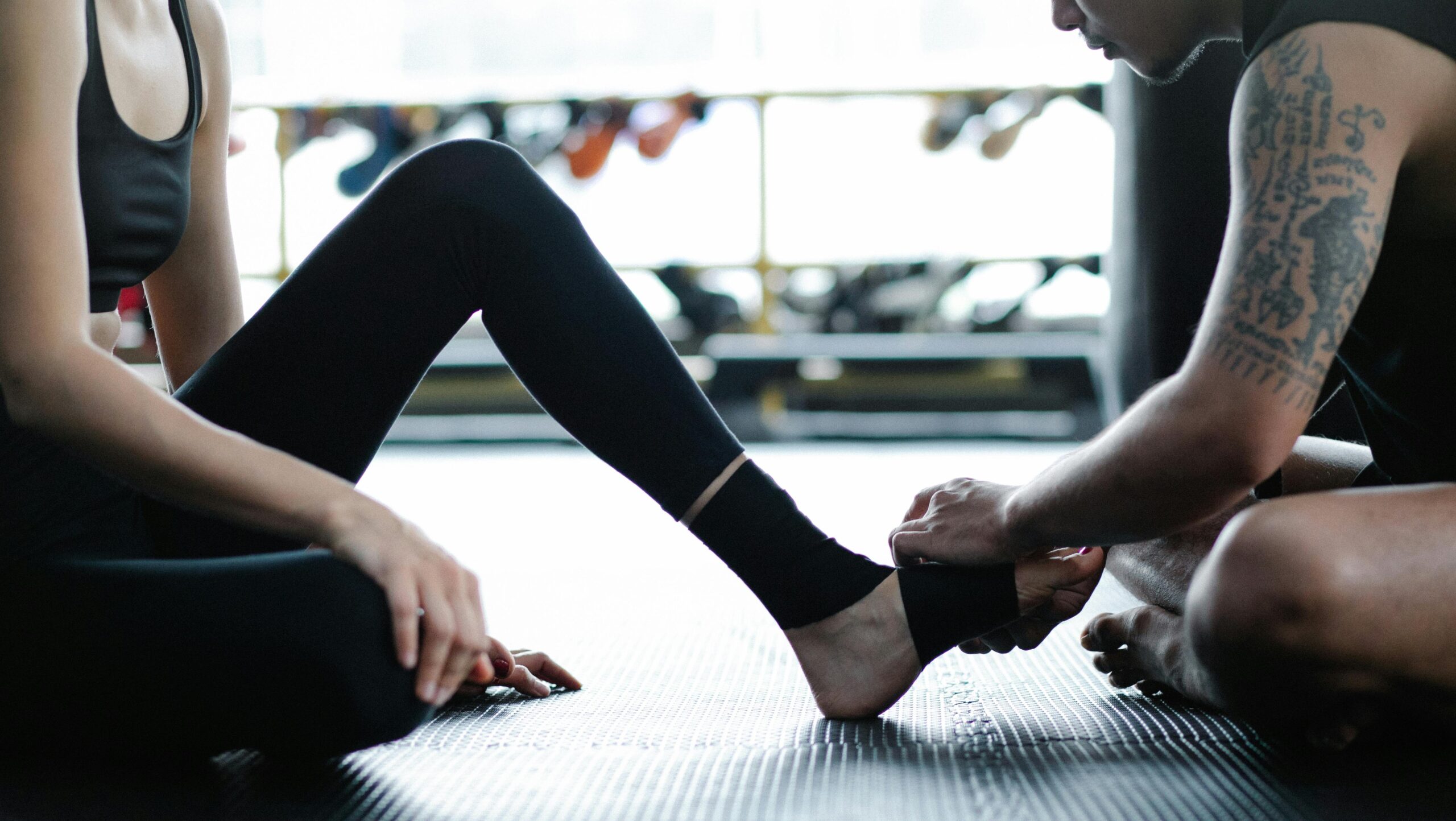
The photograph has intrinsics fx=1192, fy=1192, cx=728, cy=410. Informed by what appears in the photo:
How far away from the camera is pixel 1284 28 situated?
82 cm

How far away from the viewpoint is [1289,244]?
0.80 m

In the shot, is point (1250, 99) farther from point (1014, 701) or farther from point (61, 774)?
point (61, 774)

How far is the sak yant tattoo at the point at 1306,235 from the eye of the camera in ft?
2.60

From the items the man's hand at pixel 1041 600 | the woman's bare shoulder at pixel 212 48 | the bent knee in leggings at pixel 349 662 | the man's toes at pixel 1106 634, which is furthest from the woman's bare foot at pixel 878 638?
the woman's bare shoulder at pixel 212 48

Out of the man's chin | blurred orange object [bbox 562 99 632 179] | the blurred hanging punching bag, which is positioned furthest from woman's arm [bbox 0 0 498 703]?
blurred orange object [bbox 562 99 632 179]

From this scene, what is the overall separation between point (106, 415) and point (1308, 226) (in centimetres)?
77

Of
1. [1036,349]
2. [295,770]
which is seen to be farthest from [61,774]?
[1036,349]

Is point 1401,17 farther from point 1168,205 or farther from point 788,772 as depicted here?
point 1168,205

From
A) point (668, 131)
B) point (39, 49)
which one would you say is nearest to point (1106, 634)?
point (39, 49)

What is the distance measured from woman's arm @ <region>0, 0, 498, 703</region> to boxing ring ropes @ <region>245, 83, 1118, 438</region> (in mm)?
3575

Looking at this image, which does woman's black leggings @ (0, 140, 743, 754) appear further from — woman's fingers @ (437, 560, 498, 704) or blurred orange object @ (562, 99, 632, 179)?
blurred orange object @ (562, 99, 632, 179)

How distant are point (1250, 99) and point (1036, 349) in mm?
3583

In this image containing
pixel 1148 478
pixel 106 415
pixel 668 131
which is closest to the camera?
pixel 106 415

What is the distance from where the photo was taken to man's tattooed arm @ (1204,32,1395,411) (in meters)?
0.79
